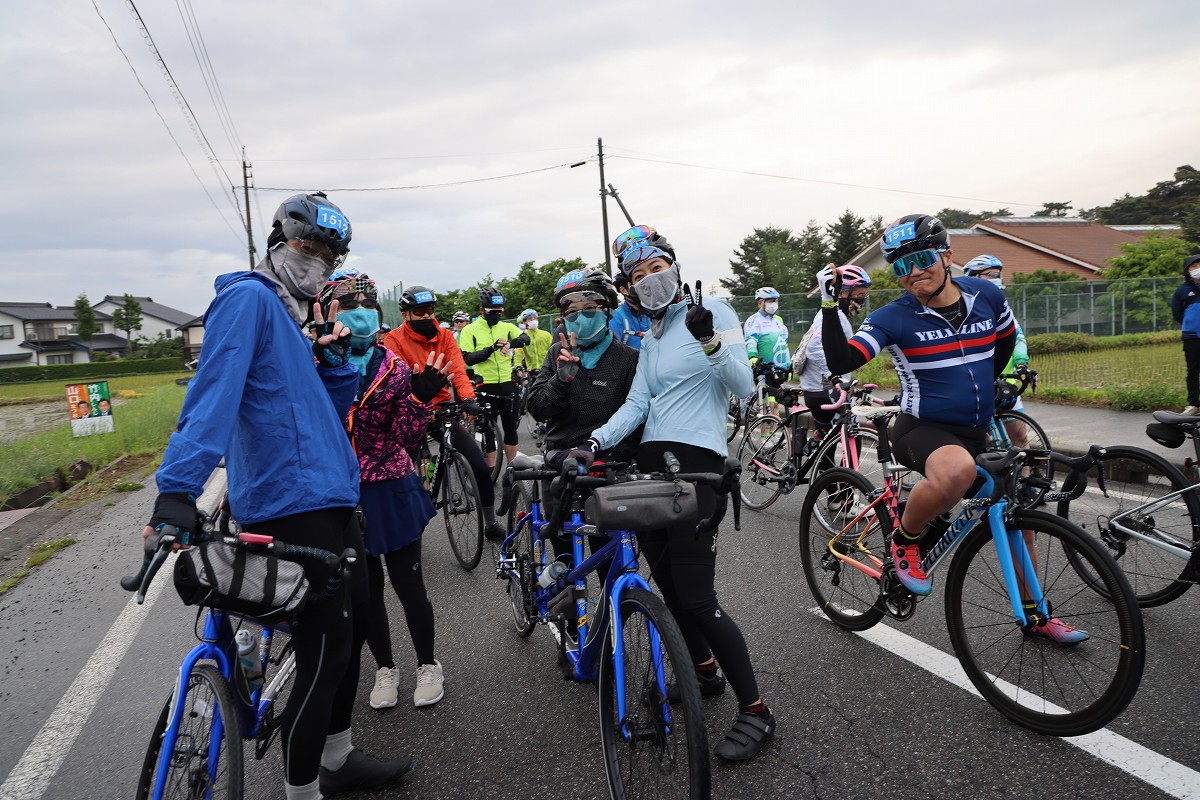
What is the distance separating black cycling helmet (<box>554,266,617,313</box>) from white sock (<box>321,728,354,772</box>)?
2.06 m

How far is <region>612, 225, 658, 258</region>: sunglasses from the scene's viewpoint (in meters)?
3.28

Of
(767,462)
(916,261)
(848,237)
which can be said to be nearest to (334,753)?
(916,261)

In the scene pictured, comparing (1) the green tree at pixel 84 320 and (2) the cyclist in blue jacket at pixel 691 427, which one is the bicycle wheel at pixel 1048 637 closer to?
(2) the cyclist in blue jacket at pixel 691 427

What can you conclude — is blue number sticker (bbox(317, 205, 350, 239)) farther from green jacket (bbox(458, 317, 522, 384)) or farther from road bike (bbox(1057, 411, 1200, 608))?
green jacket (bbox(458, 317, 522, 384))

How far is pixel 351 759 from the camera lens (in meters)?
2.91

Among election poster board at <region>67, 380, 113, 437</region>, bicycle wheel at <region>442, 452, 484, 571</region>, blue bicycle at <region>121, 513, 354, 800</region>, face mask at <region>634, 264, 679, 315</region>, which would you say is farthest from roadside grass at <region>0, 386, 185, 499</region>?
face mask at <region>634, 264, 679, 315</region>

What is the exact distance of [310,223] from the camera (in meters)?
2.46

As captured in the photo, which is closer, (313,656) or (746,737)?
(313,656)

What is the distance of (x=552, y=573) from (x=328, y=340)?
1503mm

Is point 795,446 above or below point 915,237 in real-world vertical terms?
below

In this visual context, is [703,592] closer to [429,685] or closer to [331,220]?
[429,685]

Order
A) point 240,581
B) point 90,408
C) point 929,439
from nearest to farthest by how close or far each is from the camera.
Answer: point 240,581 < point 929,439 < point 90,408

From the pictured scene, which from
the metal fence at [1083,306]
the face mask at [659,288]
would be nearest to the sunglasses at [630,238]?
the face mask at [659,288]

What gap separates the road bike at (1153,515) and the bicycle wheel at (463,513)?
3.81 metres
